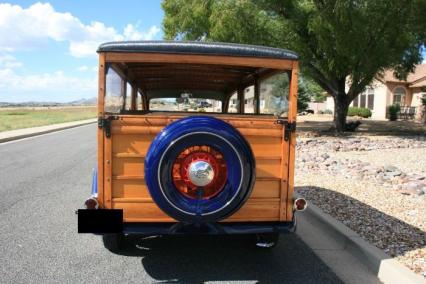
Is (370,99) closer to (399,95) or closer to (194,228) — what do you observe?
(399,95)

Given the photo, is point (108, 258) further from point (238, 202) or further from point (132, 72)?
point (132, 72)

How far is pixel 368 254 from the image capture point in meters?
4.71

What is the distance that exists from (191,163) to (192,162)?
13mm

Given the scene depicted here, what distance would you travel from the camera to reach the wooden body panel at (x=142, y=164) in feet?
13.8

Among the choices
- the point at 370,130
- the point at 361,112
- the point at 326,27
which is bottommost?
the point at 370,130

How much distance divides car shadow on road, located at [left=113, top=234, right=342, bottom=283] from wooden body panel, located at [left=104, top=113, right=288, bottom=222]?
579mm

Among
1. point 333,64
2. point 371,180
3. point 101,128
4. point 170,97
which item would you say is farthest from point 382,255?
point 333,64

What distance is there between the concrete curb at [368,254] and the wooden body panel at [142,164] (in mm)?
1143

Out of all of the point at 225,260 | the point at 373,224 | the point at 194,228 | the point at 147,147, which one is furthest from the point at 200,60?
the point at 373,224

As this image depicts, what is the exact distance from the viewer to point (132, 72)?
5.41 meters

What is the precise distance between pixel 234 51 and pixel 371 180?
18.0 feet

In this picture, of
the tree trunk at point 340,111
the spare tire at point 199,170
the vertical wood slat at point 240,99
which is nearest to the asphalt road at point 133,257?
the spare tire at point 199,170

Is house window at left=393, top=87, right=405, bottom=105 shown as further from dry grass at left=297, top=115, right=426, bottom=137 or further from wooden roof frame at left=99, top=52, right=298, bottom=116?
wooden roof frame at left=99, top=52, right=298, bottom=116

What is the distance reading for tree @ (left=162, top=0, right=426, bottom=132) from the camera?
Answer: 1655 cm
